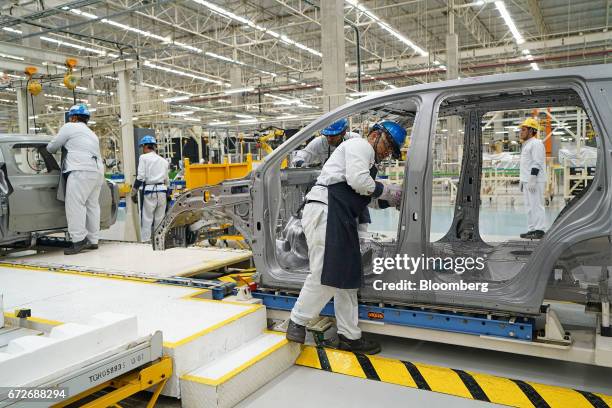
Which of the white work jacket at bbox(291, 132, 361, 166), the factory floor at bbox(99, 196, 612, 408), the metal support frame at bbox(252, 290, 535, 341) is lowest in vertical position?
the factory floor at bbox(99, 196, 612, 408)

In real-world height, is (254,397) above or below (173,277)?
below

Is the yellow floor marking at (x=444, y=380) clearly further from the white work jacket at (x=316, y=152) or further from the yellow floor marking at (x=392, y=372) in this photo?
the white work jacket at (x=316, y=152)

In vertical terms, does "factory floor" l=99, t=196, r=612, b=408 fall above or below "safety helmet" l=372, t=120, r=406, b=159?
below

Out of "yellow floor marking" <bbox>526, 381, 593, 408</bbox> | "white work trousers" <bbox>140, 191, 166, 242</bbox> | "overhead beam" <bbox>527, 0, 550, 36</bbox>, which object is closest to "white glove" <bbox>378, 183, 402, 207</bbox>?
"yellow floor marking" <bbox>526, 381, 593, 408</bbox>

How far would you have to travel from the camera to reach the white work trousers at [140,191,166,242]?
7.91m

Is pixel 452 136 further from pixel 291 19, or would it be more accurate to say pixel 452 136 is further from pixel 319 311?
pixel 319 311

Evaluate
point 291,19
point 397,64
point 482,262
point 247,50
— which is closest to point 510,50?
point 397,64

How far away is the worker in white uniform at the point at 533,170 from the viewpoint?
7.07 metres

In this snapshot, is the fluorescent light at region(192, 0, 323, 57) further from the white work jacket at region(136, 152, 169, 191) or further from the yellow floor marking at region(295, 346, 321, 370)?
the yellow floor marking at region(295, 346, 321, 370)

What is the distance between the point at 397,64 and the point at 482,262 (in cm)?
1738

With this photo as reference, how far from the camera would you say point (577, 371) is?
298 cm

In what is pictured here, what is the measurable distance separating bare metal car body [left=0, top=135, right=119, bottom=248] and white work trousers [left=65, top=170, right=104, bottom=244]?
287 millimetres

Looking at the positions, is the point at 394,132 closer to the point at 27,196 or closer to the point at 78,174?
the point at 78,174

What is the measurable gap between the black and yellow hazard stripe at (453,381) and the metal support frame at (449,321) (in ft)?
0.81
